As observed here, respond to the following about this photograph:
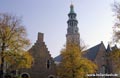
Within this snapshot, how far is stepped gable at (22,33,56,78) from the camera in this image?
1848 inches

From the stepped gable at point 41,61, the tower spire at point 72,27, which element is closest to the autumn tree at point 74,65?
the stepped gable at point 41,61

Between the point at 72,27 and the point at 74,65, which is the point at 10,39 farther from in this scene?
the point at 72,27

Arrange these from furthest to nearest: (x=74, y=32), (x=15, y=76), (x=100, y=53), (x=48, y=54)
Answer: (x=74, y=32), (x=100, y=53), (x=48, y=54), (x=15, y=76)

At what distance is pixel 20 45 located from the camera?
34.5 metres

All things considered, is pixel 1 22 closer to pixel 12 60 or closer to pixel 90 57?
pixel 12 60

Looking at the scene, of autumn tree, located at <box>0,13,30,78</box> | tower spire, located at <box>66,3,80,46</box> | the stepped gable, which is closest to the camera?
autumn tree, located at <box>0,13,30,78</box>

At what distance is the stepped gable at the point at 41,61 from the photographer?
46.9m

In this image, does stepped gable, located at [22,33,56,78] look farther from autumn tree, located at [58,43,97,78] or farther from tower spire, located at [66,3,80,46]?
tower spire, located at [66,3,80,46]

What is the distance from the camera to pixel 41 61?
47.7m

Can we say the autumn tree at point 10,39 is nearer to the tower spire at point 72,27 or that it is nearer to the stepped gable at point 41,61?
the stepped gable at point 41,61

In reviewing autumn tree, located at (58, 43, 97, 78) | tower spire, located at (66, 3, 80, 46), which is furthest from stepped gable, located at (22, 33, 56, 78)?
tower spire, located at (66, 3, 80, 46)

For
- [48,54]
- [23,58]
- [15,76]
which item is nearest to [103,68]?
[48,54]

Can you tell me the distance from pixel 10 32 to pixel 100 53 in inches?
1138

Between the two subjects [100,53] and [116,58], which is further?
[100,53]
